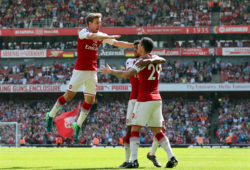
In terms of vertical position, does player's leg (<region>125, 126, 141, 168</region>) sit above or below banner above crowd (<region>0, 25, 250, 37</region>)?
below

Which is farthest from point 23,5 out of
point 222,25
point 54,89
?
point 222,25

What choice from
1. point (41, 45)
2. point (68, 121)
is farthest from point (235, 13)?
point (68, 121)

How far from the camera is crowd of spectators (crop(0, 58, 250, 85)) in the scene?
4344 centimetres

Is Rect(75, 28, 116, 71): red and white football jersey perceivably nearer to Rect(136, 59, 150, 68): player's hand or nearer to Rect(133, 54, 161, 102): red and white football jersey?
Rect(133, 54, 161, 102): red and white football jersey

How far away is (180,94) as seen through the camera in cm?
4444

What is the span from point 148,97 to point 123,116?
30.9 metres

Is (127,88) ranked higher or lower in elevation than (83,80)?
lower

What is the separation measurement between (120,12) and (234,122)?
15.2 m

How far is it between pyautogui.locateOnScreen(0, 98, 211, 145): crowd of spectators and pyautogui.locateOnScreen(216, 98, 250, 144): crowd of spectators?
1097mm

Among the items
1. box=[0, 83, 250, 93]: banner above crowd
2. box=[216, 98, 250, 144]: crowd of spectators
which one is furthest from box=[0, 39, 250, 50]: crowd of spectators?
box=[216, 98, 250, 144]: crowd of spectators

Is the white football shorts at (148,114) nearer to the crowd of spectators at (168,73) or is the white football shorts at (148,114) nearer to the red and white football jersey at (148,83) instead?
the red and white football jersey at (148,83)

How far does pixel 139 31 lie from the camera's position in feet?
148

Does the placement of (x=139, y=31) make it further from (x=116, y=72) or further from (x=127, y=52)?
(x=116, y=72)

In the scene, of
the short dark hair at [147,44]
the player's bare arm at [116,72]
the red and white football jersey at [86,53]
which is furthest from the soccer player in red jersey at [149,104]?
the red and white football jersey at [86,53]
